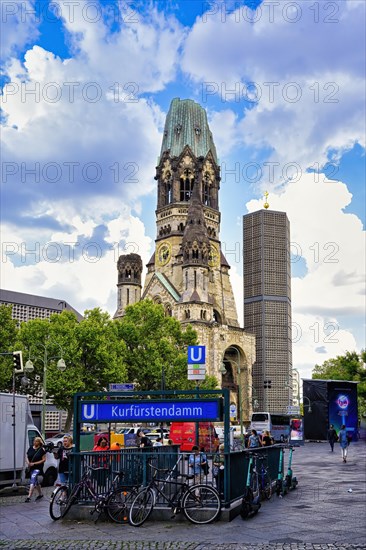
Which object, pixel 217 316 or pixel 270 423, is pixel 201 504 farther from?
pixel 217 316

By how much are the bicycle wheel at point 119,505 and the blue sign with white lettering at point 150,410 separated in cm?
155

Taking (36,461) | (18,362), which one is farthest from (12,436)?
(18,362)

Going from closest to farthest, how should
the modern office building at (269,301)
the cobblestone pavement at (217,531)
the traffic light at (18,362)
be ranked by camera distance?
the cobblestone pavement at (217,531) < the traffic light at (18,362) < the modern office building at (269,301)

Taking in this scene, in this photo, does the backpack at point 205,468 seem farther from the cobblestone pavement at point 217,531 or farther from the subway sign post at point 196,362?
the subway sign post at point 196,362

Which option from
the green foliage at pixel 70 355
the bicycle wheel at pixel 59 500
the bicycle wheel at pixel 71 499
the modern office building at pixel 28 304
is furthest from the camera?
the modern office building at pixel 28 304

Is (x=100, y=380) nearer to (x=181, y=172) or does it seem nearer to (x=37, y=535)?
(x=37, y=535)

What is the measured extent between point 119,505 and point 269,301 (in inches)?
4256

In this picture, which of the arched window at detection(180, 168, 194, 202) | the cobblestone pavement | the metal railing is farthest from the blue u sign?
the arched window at detection(180, 168, 194, 202)

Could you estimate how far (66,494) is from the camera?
1555cm

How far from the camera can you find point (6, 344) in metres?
58.1

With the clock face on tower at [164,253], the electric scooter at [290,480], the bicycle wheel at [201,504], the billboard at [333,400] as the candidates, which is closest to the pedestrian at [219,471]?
the bicycle wheel at [201,504]

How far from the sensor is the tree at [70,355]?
58188 mm

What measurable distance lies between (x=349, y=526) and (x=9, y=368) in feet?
146

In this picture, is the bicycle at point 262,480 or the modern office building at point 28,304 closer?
the bicycle at point 262,480
